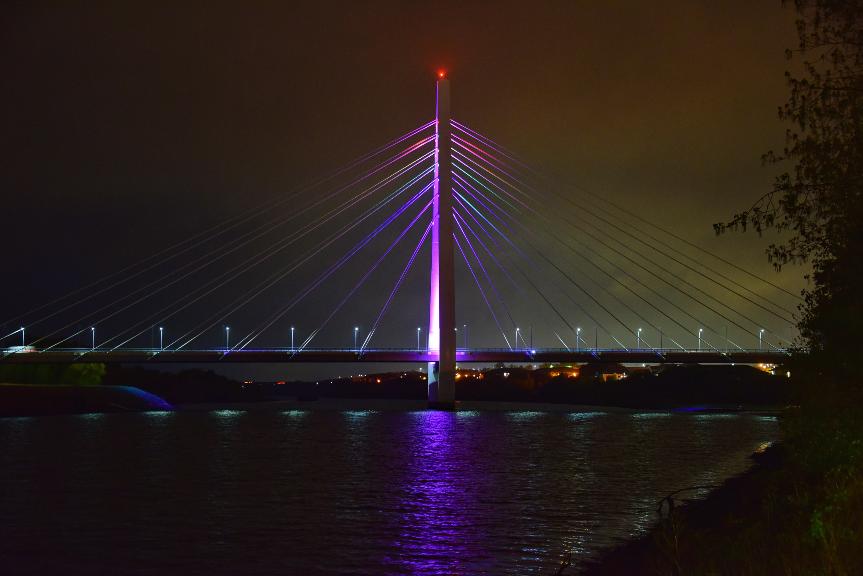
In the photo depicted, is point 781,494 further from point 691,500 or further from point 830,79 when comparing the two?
point 830,79

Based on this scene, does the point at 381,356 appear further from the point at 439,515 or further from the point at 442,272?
the point at 439,515

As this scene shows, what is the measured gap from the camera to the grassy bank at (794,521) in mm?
8289

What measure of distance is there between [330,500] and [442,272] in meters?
37.5

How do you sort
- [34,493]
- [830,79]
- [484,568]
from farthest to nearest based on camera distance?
[34,493] → [484,568] → [830,79]

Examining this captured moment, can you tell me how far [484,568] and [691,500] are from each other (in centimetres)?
824

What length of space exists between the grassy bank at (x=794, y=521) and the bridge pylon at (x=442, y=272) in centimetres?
3916

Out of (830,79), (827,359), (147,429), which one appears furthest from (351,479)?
(147,429)

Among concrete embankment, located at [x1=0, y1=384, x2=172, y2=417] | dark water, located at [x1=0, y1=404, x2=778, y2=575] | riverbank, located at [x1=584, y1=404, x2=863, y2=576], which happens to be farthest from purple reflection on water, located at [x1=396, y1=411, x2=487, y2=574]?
concrete embankment, located at [x1=0, y1=384, x2=172, y2=417]

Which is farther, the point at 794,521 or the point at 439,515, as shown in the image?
the point at 439,515

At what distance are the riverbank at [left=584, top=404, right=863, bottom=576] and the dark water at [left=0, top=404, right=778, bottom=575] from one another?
1310 millimetres

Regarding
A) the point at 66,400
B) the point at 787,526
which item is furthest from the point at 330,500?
the point at 66,400

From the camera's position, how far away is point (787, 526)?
10.9m

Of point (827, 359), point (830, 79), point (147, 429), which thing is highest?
point (830, 79)

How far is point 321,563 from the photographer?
44.2ft
